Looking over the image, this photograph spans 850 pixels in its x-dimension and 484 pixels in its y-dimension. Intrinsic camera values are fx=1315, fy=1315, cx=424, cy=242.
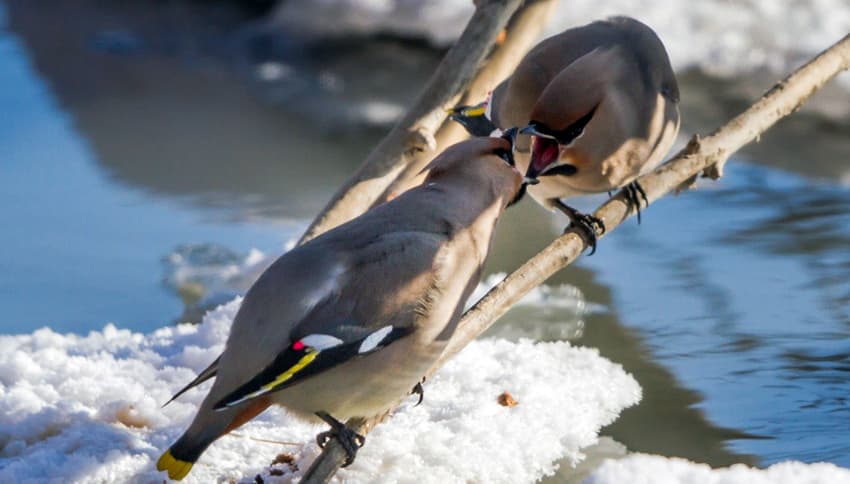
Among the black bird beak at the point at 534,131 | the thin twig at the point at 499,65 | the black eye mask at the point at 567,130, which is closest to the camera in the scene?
the black bird beak at the point at 534,131

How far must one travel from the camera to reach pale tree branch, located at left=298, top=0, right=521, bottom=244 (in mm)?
2334

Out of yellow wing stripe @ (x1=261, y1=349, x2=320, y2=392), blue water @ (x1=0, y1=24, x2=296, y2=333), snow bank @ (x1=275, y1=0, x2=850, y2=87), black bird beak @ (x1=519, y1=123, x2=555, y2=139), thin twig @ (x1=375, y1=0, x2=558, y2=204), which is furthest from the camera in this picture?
snow bank @ (x1=275, y1=0, x2=850, y2=87)

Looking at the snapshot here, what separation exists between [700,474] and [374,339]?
1.54 ft

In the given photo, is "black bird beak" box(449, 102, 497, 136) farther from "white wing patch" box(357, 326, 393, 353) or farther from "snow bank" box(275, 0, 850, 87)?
"snow bank" box(275, 0, 850, 87)

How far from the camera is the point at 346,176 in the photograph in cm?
353

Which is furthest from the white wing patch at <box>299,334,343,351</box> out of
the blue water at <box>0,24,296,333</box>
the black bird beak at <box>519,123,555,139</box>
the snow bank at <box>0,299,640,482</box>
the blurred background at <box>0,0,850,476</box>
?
the blue water at <box>0,24,296,333</box>

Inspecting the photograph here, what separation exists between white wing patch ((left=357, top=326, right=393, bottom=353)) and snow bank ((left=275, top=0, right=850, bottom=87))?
2.58m

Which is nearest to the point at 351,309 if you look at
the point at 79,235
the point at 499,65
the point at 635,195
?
the point at 635,195

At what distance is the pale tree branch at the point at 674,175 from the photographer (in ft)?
6.07

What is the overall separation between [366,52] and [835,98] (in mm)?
1472

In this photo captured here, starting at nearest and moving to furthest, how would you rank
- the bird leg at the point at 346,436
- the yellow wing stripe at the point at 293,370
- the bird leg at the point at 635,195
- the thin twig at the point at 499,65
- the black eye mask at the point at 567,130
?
the yellow wing stripe at the point at 293,370
the bird leg at the point at 346,436
the black eye mask at the point at 567,130
the bird leg at the point at 635,195
the thin twig at the point at 499,65

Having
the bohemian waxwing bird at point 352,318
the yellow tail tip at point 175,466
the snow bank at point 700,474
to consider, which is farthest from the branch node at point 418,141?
the yellow tail tip at point 175,466

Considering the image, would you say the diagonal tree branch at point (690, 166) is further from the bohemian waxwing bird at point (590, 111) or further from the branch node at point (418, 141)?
the branch node at point (418, 141)

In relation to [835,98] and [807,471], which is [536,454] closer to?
[807,471]
